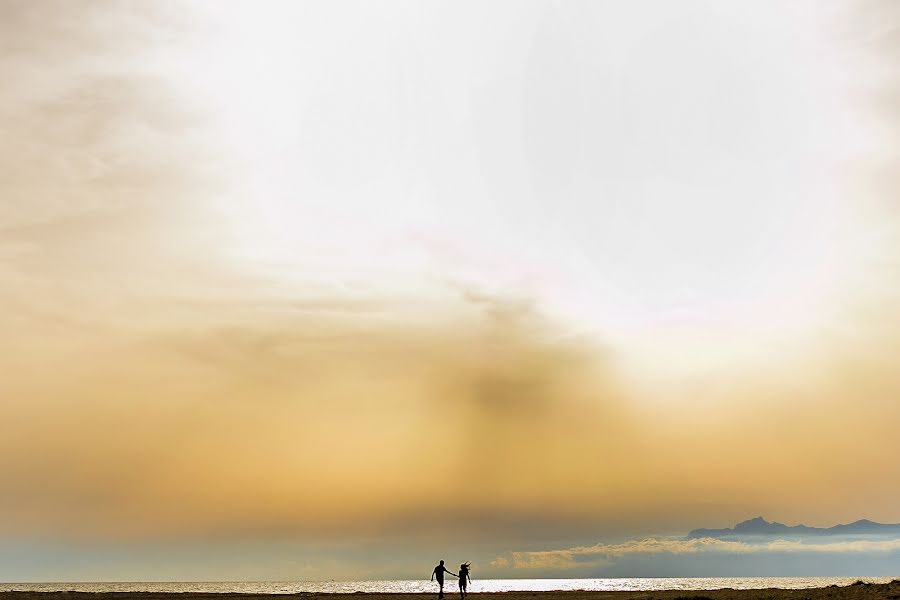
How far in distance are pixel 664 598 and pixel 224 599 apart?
3205cm

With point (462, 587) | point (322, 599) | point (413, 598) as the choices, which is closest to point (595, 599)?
point (462, 587)

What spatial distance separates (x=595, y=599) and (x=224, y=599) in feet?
89.9

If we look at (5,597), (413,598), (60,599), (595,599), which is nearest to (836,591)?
(595,599)

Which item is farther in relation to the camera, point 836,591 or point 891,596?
point 836,591

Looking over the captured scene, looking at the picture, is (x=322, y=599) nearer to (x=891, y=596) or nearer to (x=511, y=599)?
(x=511, y=599)

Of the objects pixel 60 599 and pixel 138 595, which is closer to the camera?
pixel 60 599

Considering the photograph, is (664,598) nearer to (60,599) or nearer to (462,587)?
(462,587)

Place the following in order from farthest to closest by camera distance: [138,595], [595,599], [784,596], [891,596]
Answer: [138,595] → [595,599] → [784,596] → [891,596]

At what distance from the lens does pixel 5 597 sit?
59.7 metres

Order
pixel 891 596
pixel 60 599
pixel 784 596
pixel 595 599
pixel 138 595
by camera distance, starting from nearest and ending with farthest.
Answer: pixel 891 596 < pixel 784 596 < pixel 595 599 < pixel 60 599 < pixel 138 595

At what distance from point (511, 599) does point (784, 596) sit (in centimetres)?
1876

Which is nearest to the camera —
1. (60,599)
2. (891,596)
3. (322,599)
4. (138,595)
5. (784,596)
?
(891,596)

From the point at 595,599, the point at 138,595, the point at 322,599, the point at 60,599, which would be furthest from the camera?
the point at 138,595

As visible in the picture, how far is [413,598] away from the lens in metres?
60.7
